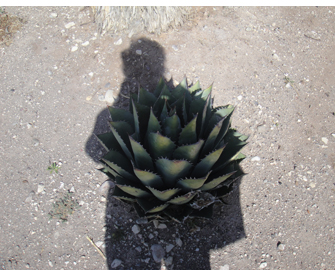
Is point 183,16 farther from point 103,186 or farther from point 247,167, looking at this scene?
point 103,186

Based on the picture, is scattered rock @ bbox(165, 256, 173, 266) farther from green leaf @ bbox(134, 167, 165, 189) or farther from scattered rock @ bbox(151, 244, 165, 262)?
green leaf @ bbox(134, 167, 165, 189)

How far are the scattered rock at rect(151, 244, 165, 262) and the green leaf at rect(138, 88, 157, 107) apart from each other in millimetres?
1228

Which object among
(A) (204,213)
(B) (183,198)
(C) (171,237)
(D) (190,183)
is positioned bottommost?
(C) (171,237)

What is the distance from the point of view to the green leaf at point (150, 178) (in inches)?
69.1

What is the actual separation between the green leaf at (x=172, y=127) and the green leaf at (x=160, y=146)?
0.11 m

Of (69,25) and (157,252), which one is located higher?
(69,25)

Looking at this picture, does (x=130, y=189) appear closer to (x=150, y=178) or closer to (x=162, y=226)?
(x=150, y=178)

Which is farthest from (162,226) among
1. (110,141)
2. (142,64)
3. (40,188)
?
(142,64)

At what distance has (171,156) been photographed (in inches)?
74.9

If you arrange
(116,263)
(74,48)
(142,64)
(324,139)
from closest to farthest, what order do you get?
(116,263) < (324,139) < (142,64) < (74,48)

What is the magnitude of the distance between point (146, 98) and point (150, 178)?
70 centimetres

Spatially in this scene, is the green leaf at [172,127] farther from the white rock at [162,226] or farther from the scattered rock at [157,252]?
the scattered rock at [157,252]

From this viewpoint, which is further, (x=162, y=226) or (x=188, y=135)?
(x=162, y=226)

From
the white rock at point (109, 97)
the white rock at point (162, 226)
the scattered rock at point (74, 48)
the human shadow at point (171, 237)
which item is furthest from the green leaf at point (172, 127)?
the scattered rock at point (74, 48)
